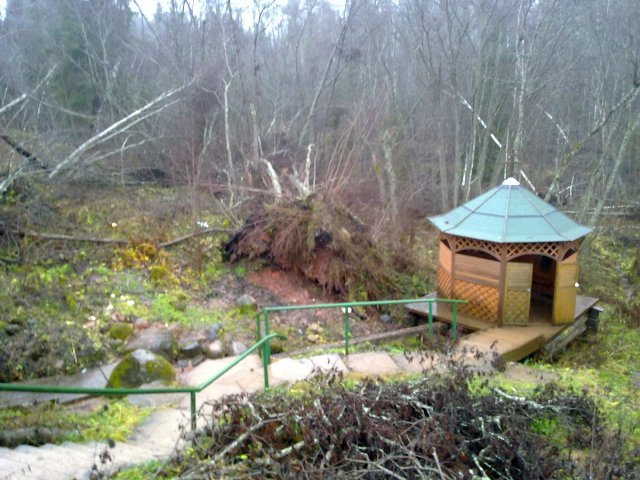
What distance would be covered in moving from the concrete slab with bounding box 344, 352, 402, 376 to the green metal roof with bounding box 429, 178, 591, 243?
138 inches

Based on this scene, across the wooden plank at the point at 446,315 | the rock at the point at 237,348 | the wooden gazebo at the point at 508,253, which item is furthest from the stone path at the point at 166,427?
the wooden gazebo at the point at 508,253

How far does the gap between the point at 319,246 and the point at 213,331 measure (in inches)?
148

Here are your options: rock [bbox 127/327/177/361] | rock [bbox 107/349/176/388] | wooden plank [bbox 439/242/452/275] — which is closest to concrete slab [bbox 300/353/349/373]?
rock [bbox 107/349/176/388]

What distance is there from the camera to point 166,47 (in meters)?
22.3

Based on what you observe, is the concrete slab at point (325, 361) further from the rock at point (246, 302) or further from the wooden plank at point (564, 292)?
the wooden plank at point (564, 292)

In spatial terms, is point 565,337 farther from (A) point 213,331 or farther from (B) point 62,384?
(B) point 62,384

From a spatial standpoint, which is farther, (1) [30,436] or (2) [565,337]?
(2) [565,337]

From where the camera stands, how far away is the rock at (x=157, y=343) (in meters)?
9.04

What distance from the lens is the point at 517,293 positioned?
10.6 m

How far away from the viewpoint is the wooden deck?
955 centimetres

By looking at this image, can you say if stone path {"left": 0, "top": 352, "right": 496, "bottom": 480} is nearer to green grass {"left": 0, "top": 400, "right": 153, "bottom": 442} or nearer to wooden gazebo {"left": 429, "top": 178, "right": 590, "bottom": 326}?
green grass {"left": 0, "top": 400, "right": 153, "bottom": 442}

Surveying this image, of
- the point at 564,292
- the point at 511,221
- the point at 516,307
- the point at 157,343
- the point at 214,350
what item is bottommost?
the point at 214,350

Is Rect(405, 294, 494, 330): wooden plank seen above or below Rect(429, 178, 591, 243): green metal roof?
below

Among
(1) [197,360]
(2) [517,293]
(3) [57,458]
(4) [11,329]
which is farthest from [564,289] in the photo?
(4) [11,329]
